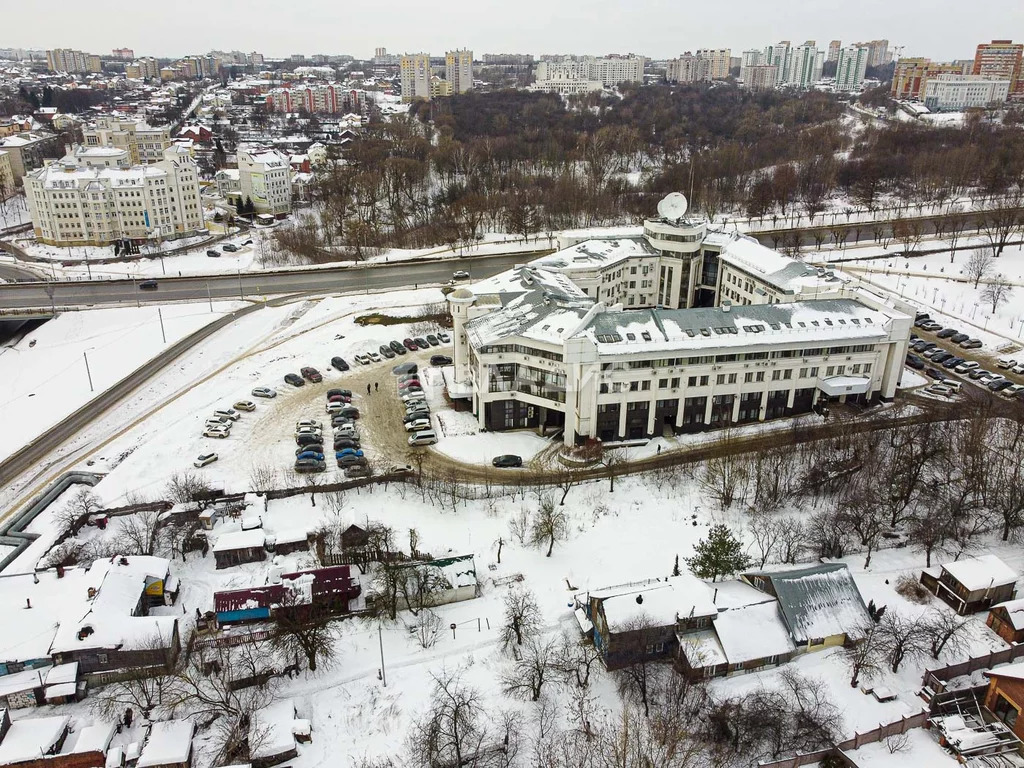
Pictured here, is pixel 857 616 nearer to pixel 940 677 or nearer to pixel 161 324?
pixel 940 677

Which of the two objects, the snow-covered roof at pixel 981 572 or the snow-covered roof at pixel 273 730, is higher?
the snow-covered roof at pixel 981 572

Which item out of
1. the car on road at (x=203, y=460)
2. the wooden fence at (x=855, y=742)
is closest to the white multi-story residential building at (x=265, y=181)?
the car on road at (x=203, y=460)

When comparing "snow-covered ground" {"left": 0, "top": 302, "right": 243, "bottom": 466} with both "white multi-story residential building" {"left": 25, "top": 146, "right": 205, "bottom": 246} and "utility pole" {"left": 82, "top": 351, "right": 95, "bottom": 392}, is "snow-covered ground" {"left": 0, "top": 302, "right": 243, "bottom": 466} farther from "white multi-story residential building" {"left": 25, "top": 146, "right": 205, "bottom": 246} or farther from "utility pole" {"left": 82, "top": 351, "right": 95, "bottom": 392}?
"white multi-story residential building" {"left": 25, "top": 146, "right": 205, "bottom": 246}

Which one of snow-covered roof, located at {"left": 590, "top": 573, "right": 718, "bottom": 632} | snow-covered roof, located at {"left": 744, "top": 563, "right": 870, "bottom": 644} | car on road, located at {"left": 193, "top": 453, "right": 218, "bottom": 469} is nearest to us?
snow-covered roof, located at {"left": 590, "top": 573, "right": 718, "bottom": 632}

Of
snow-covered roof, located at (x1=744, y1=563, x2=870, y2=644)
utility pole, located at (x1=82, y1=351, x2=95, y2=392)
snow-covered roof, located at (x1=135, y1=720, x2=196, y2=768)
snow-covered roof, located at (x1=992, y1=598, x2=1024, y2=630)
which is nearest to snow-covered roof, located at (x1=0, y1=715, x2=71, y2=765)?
snow-covered roof, located at (x1=135, y1=720, x2=196, y2=768)

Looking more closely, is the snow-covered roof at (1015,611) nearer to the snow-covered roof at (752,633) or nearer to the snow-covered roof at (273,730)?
the snow-covered roof at (752,633)

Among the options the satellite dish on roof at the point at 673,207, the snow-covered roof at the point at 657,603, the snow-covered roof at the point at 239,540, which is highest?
the satellite dish on roof at the point at 673,207

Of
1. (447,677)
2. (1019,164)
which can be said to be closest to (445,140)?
(1019,164)
